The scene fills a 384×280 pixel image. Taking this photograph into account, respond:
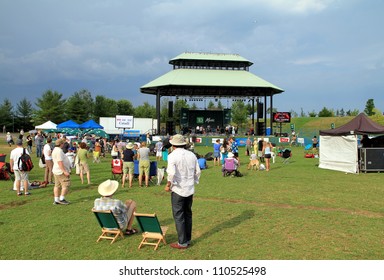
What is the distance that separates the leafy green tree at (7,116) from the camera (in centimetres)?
7025

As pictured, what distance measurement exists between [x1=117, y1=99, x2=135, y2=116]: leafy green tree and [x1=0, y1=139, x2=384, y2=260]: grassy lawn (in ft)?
239

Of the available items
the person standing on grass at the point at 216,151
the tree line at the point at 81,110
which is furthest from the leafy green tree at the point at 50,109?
the person standing on grass at the point at 216,151

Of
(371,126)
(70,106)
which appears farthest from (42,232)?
(70,106)

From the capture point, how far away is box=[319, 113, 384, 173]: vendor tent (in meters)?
15.9

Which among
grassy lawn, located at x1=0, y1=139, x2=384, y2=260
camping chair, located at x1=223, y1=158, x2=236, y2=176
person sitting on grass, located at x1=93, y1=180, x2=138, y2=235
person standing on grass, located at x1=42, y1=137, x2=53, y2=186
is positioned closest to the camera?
grassy lawn, located at x1=0, y1=139, x2=384, y2=260

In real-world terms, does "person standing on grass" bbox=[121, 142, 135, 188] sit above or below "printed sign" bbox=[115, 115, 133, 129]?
below

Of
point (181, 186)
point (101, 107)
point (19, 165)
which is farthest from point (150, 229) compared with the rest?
point (101, 107)

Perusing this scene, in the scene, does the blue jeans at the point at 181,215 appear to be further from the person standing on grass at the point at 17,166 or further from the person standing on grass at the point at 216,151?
the person standing on grass at the point at 216,151

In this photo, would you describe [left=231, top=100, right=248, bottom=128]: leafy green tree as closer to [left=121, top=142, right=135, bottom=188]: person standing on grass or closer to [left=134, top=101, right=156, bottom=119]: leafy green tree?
[left=134, top=101, right=156, bottom=119]: leafy green tree

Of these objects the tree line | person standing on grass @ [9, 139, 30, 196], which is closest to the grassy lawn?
person standing on grass @ [9, 139, 30, 196]

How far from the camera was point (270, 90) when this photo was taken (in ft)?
144

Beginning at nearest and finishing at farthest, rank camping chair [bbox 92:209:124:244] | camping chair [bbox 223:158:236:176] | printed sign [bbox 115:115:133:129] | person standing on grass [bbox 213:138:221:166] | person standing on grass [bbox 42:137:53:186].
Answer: camping chair [bbox 92:209:124:244] < person standing on grass [bbox 42:137:53:186] < camping chair [bbox 223:158:236:176] < person standing on grass [bbox 213:138:221:166] < printed sign [bbox 115:115:133:129]

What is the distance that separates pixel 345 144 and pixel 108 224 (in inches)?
533
